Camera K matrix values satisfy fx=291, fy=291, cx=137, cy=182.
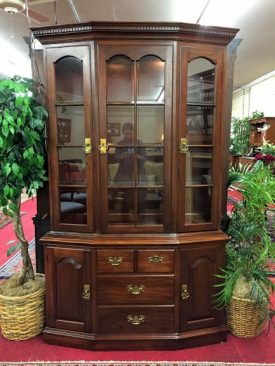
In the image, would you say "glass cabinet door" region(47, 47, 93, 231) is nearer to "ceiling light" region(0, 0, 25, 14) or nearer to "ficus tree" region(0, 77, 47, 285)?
"ficus tree" region(0, 77, 47, 285)

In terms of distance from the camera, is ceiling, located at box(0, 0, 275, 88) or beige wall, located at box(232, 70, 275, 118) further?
beige wall, located at box(232, 70, 275, 118)

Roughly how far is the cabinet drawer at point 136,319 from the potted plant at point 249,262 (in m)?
0.41

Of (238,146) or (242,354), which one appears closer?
(242,354)

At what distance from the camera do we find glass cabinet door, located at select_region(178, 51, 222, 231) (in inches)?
77.5

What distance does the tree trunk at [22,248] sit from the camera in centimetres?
220

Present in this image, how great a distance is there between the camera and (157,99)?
1966mm

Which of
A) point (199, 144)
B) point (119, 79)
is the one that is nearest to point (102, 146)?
point (119, 79)

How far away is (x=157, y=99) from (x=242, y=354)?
6.15 ft

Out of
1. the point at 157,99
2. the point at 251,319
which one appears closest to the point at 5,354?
the point at 251,319

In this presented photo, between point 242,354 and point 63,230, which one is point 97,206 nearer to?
point 63,230

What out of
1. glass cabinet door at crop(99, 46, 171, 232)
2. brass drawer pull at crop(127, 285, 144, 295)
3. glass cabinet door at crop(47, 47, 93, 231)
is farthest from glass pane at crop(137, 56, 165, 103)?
brass drawer pull at crop(127, 285, 144, 295)

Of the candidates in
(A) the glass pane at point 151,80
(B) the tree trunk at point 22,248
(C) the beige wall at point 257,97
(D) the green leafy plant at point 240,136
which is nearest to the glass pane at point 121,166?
(A) the glass pane at point 151,80

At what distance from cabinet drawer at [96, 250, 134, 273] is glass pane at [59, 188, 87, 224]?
0.27m

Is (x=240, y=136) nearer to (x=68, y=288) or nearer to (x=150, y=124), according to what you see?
(x=150, y=124)
